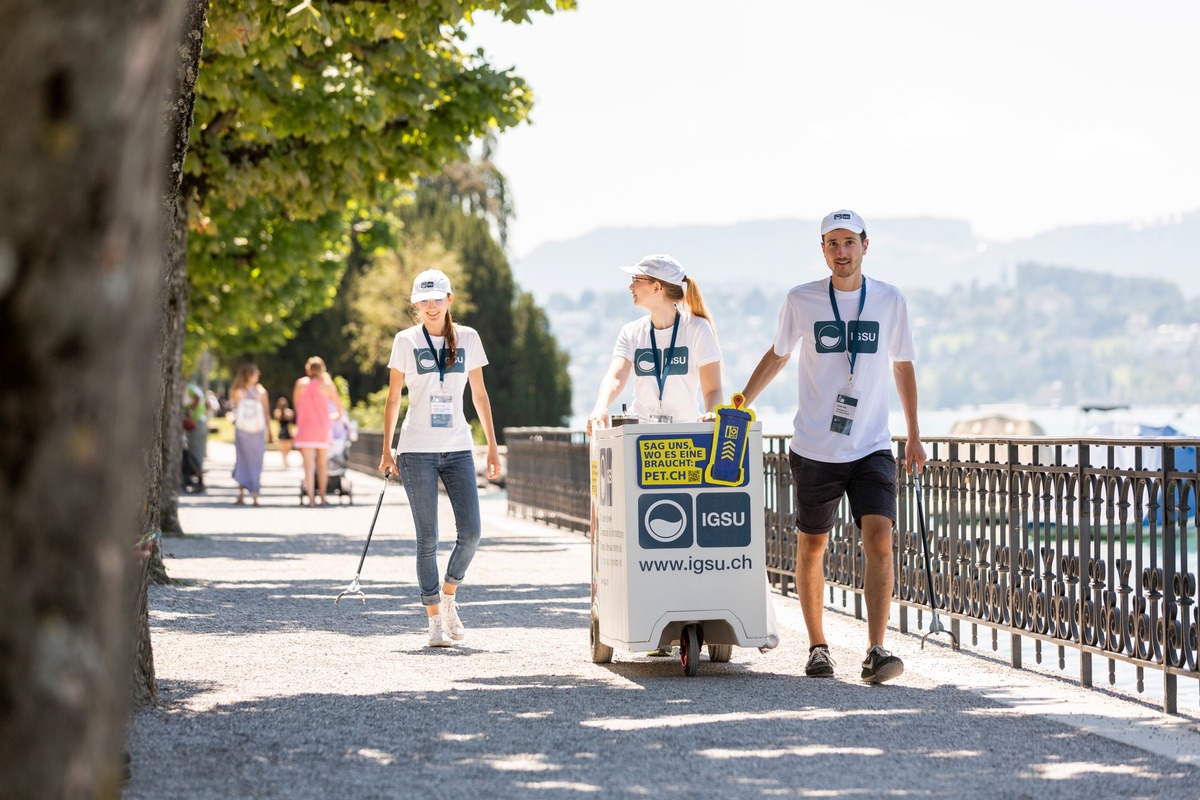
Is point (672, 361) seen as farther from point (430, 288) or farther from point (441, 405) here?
point (430, 288)

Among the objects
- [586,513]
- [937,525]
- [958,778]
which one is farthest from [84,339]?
[586,513]

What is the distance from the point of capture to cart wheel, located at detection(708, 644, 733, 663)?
8.83 m

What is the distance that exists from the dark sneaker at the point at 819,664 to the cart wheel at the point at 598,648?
1081mm

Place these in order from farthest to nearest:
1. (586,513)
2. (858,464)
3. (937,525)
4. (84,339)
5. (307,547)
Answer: (586,513) → (307,547) → (937,525) → (858,464) → (84,339)

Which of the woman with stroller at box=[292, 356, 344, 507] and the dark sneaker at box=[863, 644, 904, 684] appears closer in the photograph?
the dark sneaker at box=[863, 644, 904, 684]

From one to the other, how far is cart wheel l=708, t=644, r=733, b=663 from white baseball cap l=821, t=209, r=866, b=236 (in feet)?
7.10

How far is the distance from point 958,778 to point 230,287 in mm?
22433

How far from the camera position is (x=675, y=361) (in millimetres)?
8570

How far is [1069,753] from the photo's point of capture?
6.22 meters

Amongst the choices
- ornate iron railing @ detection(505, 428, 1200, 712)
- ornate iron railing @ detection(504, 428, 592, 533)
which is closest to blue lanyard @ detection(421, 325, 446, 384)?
ornate iron railing @ detection(505, 428, 1200, 712)

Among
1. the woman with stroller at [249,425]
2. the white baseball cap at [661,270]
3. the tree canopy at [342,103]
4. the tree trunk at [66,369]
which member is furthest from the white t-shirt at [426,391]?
the woman with stroller at [249,425]

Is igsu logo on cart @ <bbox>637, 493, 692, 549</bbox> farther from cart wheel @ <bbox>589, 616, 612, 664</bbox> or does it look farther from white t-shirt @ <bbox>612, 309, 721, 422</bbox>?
cart wheel @ <bbox>589, 616, 612, 664</bbox>

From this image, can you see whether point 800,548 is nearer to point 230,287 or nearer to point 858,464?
point 858,464

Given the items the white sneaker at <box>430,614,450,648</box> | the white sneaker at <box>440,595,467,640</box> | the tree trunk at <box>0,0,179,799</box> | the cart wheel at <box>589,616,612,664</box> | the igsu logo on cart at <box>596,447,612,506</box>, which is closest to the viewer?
the tree trunk at <box>0,0,179,799</box>
